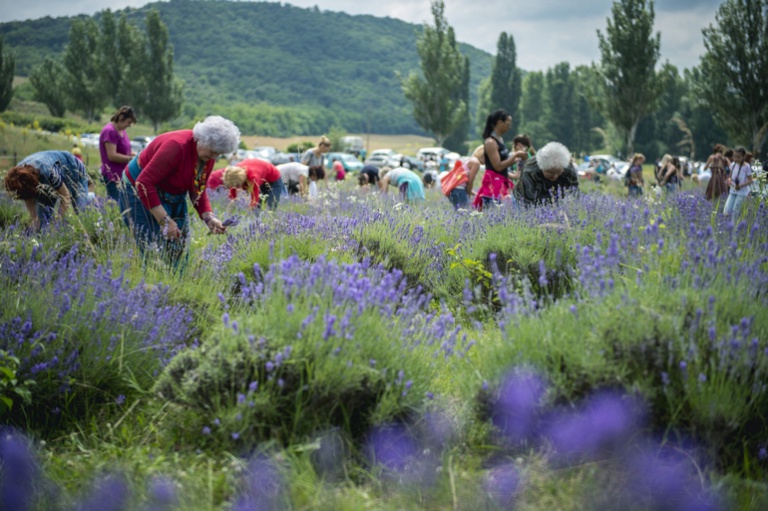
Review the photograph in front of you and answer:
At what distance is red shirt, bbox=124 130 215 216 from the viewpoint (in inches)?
175

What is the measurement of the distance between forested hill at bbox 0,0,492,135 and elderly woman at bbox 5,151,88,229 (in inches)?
3328

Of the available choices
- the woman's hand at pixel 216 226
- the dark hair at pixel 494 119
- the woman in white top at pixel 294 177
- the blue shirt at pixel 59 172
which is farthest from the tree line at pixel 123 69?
the woman's hand at pixel 216 226

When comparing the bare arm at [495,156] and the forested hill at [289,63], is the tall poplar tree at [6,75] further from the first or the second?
the forested hill at [289,63]

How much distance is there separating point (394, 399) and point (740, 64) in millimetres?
22331

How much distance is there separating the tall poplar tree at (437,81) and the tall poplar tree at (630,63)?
12537mm

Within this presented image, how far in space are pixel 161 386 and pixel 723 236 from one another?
293cm

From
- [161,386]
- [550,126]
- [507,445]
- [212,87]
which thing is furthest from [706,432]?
[212,87]

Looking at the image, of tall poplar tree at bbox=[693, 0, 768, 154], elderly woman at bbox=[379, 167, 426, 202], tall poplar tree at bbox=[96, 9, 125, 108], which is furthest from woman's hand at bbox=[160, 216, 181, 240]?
tall poplar tree at bbox=[96, 9, 125, 108]

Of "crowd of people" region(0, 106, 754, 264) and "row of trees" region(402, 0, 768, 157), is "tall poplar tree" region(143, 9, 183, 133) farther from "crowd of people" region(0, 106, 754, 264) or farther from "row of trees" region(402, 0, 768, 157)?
"crowd of people" region(0, 106, 754, 264)

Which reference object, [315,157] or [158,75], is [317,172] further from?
[158,75]

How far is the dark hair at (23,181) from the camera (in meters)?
5.06

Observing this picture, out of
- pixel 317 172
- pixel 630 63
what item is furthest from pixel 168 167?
pixel 630 63

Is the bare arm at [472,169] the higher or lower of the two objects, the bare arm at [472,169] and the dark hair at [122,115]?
the lower

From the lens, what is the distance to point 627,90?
29.0m
